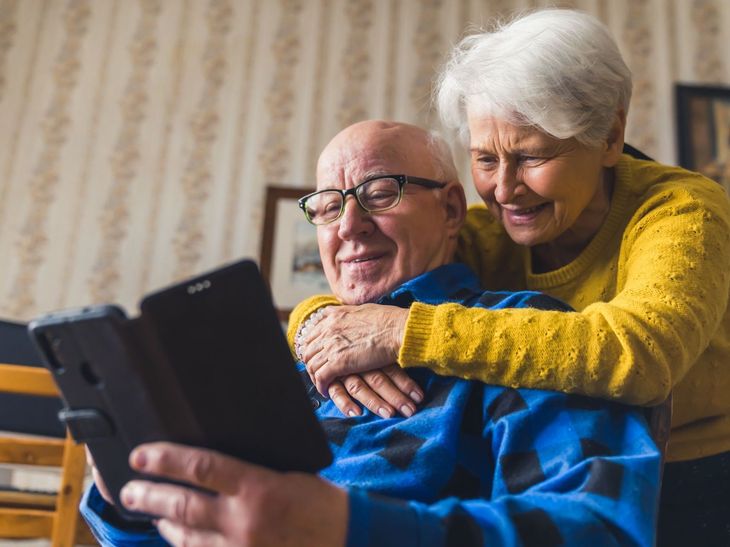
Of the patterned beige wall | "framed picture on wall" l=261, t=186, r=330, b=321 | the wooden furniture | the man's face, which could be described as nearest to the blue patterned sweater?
the man's face

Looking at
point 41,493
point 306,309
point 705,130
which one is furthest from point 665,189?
point 705,130

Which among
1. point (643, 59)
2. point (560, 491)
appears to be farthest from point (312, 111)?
point (560, 491)

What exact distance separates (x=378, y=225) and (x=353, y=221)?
0.13 ft

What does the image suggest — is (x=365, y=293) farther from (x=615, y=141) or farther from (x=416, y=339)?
(x=615, y=141)

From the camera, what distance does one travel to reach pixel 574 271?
1239 millimetres

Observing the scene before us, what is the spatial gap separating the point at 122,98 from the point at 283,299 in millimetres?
1235

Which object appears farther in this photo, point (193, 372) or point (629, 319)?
point (629, 319)

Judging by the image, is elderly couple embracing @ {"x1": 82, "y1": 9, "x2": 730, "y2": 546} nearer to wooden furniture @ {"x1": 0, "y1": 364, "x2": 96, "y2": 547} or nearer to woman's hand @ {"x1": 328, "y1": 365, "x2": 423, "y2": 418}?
woman's hand @ {"x1": 328, "y1": 365, "x2": 423, "y2": 418}

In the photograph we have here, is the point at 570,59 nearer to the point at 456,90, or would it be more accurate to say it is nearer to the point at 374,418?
the point at 456,90

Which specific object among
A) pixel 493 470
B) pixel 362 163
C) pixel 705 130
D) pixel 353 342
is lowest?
pixel 493 470

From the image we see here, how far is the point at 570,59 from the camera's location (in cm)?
115

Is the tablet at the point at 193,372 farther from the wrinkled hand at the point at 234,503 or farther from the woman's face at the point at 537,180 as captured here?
the woman's face at the point at 537,180

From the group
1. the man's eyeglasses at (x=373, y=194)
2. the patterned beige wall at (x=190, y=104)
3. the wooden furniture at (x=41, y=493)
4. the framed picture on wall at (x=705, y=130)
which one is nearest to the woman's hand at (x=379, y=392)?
the man's eyeglasses at (x=373, y=194)

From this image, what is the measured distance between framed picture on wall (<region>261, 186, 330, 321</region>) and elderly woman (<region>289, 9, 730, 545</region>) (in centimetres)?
175
